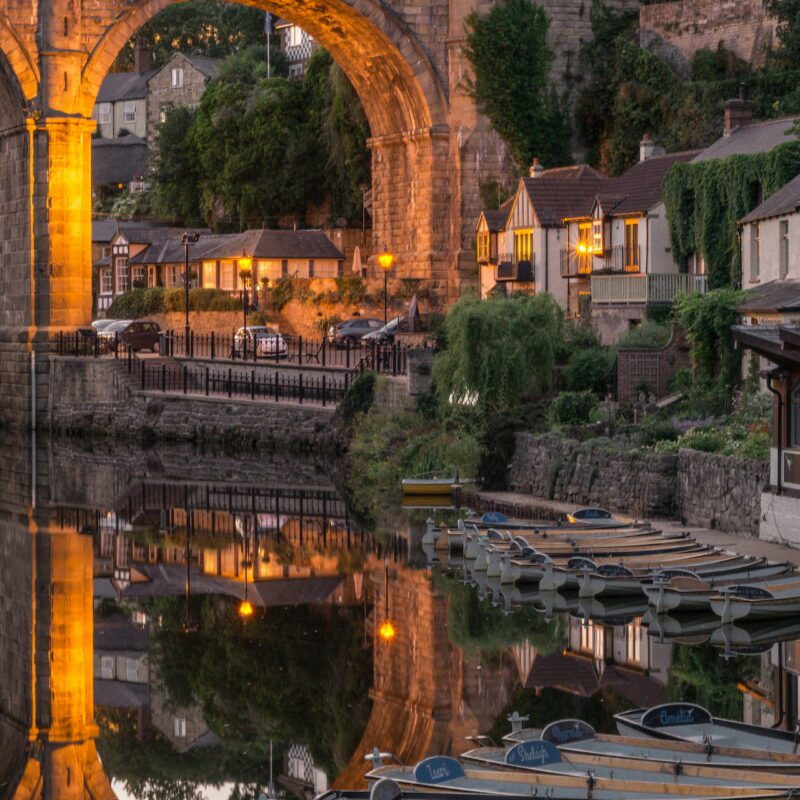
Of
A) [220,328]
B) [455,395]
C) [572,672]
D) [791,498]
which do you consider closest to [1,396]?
[220,328]

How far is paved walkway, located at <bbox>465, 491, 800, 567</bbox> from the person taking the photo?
92.3 feet

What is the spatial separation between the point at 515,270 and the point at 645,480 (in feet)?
71.3

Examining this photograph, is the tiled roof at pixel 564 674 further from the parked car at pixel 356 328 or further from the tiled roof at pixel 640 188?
the parked car at pixel 356 328

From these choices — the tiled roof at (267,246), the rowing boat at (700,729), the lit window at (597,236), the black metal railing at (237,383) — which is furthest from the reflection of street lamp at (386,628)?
the tiled roof at (267,246)

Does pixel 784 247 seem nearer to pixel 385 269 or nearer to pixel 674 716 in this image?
pixel 674 716

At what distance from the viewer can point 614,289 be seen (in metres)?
47.1

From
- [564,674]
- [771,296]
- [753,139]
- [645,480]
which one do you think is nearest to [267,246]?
[753,139]

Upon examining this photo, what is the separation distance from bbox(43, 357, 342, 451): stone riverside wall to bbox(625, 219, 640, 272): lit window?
8.28 metres

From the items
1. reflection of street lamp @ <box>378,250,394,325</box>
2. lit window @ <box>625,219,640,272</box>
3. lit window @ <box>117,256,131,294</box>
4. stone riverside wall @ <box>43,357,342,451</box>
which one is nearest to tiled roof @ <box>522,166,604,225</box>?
lit window @ <box>625,219,640,272</box>

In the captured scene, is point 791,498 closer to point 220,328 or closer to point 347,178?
point 220,328

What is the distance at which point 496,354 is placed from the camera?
3969 cm

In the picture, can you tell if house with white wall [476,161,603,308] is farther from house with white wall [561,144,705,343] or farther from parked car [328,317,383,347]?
parked car [328,317,383,347]

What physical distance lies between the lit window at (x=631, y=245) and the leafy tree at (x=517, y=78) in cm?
1401

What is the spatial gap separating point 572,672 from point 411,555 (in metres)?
9.49
